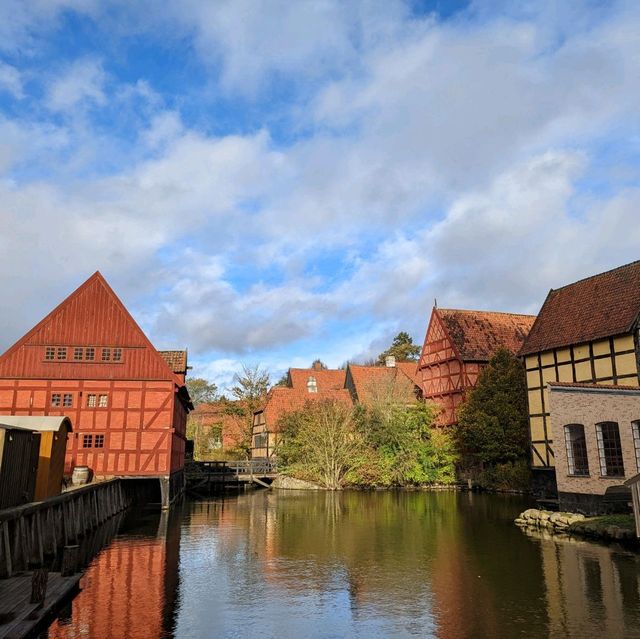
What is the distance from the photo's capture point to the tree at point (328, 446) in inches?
1540

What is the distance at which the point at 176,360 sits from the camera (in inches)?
1398

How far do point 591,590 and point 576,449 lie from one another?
34.9 feet

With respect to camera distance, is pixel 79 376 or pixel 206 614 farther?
pixel 79 376

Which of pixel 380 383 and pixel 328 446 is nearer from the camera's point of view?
pixel 328 446

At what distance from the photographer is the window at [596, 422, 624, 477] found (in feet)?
66.1

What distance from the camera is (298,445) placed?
136ft

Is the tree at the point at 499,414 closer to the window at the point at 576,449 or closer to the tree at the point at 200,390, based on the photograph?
the window at the point at 576,449

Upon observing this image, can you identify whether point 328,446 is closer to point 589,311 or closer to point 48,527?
point 589,311

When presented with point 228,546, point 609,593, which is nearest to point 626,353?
point 609,593

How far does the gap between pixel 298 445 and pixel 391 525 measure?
64.2 ft

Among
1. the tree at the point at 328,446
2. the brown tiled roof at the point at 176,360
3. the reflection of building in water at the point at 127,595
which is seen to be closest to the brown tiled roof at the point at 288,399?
the tree at the point at 328,446

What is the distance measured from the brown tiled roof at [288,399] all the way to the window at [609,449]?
25.9 metres

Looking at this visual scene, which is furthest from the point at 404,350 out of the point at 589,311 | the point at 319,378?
the point at 589,311

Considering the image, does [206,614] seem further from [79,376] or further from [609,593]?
[79,376]
